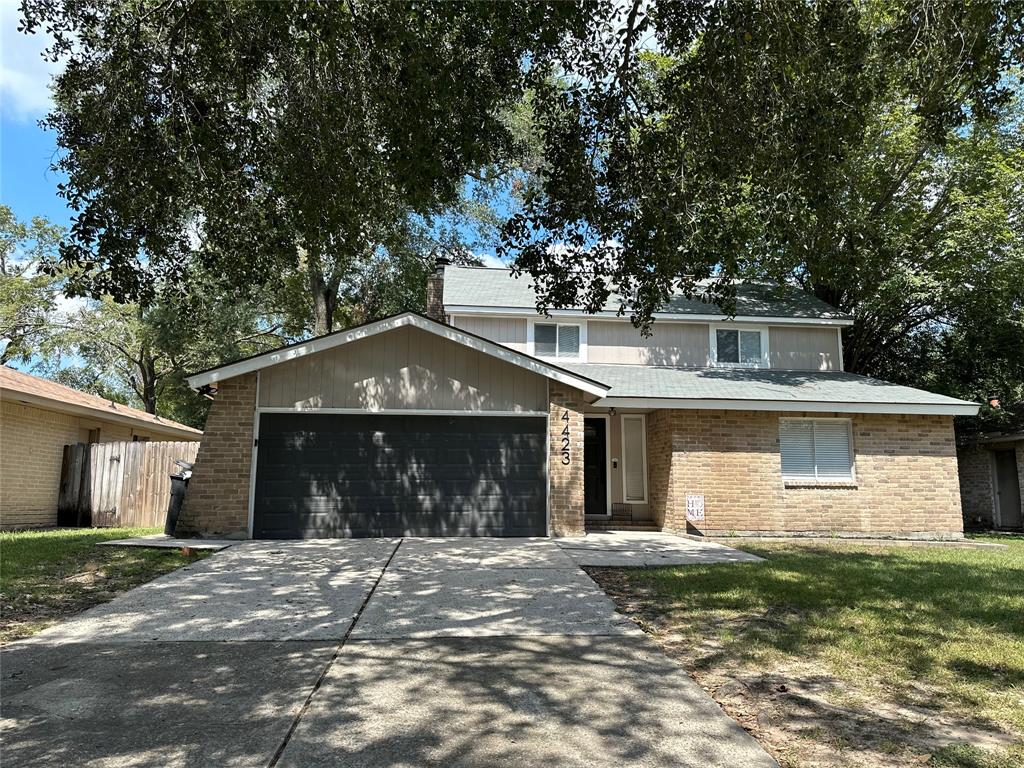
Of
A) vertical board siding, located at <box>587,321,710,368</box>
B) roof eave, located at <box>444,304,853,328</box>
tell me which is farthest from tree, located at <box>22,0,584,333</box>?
vertical board siding, located at <box>587,321,710,368</box>

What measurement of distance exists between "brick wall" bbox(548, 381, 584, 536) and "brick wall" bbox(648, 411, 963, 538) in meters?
2.46

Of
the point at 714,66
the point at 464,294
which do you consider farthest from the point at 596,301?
the point at 464,294

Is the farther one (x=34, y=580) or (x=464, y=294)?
(x=464, y=294)

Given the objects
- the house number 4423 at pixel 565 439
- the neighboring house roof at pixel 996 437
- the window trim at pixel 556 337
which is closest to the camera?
the house number 4423 at pixel 565 439

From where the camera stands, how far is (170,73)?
22.7 feet

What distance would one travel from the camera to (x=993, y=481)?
19375 millimetres

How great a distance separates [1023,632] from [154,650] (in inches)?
271

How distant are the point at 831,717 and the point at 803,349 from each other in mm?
14579

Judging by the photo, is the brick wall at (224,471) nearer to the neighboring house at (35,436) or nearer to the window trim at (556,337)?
the neighboring house at (35,436)

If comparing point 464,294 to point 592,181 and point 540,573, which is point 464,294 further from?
point 540,573

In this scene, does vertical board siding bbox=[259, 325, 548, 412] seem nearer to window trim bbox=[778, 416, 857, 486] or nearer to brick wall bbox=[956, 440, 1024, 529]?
window trim bbox=[778, 416, 857, 486]

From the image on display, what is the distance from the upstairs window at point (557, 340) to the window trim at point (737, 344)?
11.1 ft

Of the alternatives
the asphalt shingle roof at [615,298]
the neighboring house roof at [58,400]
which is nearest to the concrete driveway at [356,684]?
the neighboring house roof at [58,400]

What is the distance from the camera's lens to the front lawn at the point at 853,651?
11.5ft
